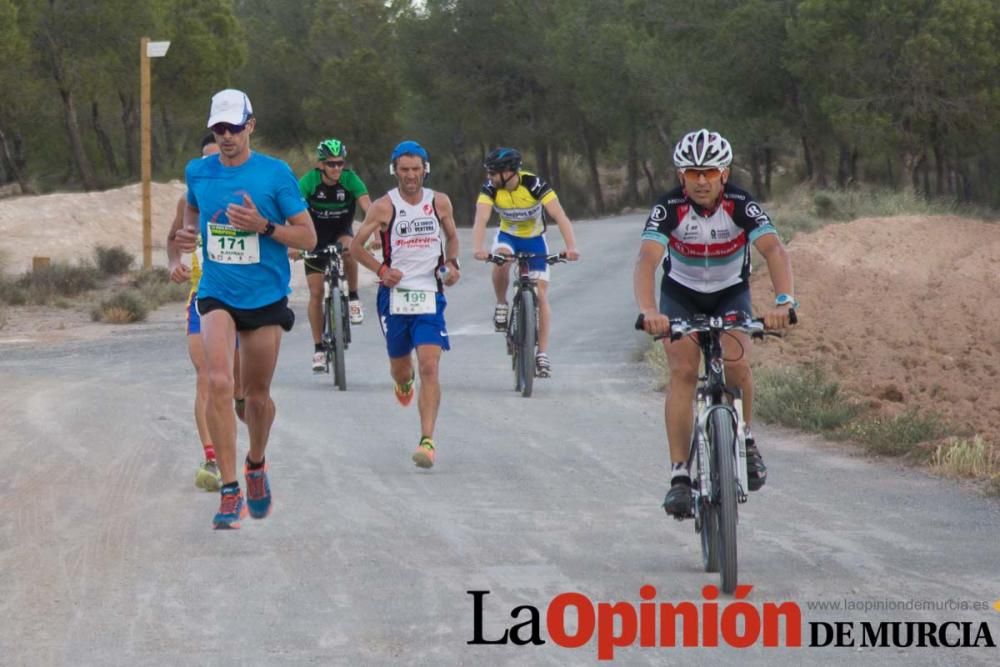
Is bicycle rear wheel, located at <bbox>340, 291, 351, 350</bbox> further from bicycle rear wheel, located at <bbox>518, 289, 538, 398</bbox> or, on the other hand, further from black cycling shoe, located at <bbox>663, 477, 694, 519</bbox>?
black cycling shoe, located at <bbox>663, 477, 694, 519</bbox>

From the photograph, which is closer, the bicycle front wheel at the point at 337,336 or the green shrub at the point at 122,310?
the bicycle front wheel at the point at 337,336

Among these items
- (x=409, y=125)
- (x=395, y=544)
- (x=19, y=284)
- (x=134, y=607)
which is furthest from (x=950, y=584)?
(x=409, y=125)

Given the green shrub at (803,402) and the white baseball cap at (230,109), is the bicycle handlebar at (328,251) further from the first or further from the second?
the white baseball cap at (230,109)

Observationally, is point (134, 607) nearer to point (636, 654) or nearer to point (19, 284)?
point (636, 654)

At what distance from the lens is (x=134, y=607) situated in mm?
7215

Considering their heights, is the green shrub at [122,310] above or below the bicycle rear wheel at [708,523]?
below

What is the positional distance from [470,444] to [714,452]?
17.1ft

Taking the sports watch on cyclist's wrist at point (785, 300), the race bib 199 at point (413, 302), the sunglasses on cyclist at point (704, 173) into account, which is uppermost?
the sunglasses on cyclist at point (704, 173)

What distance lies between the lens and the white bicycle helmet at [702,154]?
25.7ft

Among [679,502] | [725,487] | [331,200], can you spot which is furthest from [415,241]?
[725,487]

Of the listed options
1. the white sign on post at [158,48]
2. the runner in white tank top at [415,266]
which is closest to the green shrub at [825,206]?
the white sign on post at [158,48]

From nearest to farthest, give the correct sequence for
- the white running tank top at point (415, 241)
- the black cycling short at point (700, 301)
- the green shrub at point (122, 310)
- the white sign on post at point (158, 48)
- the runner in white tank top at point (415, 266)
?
the black cycling short at point (700, 301), the runner in white tank top at point (415, 266), the white running tank top at point (415, 241), the green shrub at point (122, 310), the white sign on post at point (158, 48)

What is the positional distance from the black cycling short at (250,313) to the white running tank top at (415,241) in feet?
9.50

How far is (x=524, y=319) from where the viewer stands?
15484 millimetres
